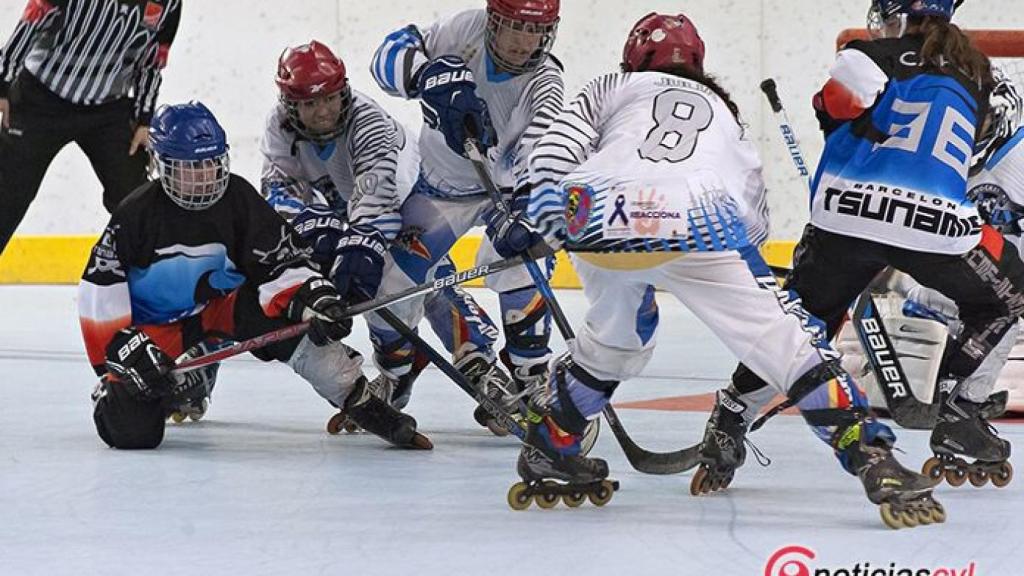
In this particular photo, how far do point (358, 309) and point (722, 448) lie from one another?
0.86m

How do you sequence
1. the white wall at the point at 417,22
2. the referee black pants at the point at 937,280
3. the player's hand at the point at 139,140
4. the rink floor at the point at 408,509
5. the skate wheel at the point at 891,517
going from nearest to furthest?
the rink floor at the point at 408,509 < the skate wheel at the point at 891,517 < the referee black pants at the point at 937,280 < the player's hand at the point at 139,140 < the white wall at the point at 417,22

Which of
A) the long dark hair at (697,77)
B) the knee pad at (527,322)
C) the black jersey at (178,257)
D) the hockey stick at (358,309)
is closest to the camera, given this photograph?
the long dark hair at (697,77)

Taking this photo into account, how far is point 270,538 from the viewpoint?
2836 millimetres

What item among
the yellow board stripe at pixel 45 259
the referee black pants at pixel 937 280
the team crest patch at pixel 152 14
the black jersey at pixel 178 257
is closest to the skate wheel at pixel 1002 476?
the referee black pants at pixel 937 280

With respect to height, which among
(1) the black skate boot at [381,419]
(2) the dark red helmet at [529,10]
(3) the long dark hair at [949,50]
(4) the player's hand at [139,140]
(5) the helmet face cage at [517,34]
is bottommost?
(1) the black skate boot at [381,419]

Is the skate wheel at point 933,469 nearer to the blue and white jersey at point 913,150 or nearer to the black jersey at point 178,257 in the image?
the blue and white jersey at point 913,150

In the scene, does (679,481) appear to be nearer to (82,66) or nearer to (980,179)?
(980,179)

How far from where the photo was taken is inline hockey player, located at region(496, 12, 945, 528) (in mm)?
2887

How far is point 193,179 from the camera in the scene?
374cm

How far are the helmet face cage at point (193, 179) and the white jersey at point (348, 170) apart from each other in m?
0.44

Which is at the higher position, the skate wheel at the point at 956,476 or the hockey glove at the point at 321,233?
the hockey glove at the point at 321,233

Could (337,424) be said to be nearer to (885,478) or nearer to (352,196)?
(352,196)

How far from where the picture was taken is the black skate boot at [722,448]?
10.7 feet

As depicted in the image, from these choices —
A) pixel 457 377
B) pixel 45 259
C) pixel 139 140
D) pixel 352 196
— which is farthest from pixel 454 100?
pixel 45 259
